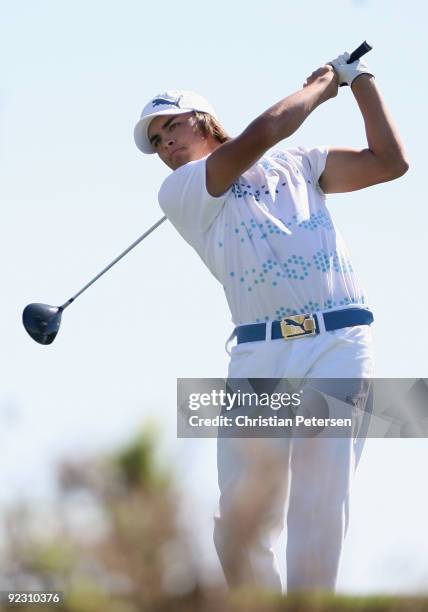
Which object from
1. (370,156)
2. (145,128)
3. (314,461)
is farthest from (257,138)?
(314,461)

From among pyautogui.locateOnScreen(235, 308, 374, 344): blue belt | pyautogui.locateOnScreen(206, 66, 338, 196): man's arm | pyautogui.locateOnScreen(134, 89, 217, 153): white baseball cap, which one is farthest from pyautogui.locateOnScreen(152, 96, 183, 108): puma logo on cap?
pyautogui.locateOnScreen(235, 308, 374, 344): blue belt

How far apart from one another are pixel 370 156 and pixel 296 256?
63 centimetres

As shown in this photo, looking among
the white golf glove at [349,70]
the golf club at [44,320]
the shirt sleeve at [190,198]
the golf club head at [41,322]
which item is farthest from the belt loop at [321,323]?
the golf club head at [41,322]

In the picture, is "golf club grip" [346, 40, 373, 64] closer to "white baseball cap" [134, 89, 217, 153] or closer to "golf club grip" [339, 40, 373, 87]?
"golf club grip" [339, 40, 373, 87]

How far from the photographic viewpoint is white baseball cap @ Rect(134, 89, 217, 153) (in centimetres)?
476

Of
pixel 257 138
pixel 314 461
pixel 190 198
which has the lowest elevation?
pixel 314 461

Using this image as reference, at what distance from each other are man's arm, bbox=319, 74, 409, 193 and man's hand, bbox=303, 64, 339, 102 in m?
0.10

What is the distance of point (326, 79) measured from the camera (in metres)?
4.55

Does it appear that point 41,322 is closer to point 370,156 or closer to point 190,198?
point 190,198

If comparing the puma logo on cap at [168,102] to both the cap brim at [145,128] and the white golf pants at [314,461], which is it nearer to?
the cap brim at [145,128]

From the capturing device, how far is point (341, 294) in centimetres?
429

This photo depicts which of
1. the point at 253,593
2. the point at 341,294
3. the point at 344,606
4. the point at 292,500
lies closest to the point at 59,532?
the point at 253,593

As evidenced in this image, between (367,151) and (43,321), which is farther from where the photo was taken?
(43,321)

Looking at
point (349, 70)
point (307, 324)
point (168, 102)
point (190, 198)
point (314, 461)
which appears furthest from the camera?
point (168, 102)
